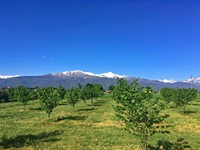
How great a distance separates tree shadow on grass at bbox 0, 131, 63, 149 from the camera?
24.0 m

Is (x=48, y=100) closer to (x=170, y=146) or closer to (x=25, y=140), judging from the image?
(x=25, y=140)

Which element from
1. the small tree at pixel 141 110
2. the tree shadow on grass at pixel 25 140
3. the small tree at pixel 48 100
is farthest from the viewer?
the small tree at pixel 48 100

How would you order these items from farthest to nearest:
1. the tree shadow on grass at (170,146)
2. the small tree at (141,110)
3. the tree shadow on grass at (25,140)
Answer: the tree shadow on grass at (25,140)
the tree shadow on grass at (170,146)
the small tree at (141,110)

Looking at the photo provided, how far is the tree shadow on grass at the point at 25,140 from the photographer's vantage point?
24022 millimetres

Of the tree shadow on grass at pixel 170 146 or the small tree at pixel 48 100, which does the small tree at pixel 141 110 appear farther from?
the small tree at pixel 48 100

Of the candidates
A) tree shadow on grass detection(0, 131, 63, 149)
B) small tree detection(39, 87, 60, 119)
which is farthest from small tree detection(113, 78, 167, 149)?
small tree detection(39, 87, 60, 119)

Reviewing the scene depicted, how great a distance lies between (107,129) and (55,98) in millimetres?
15572

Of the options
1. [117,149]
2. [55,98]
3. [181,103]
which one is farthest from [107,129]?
[181,103]

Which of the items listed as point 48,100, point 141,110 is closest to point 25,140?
point 141,110

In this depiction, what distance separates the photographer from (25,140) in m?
25.8

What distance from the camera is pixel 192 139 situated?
26516 mm

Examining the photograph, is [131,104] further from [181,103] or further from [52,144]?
[181,103]

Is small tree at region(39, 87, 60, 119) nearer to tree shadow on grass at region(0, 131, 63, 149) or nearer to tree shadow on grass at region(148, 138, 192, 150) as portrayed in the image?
tree shadow on grass at region(0, 131, 63, 149)

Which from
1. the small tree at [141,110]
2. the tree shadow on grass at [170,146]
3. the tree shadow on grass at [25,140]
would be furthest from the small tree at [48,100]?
the small tree at [141,110]
